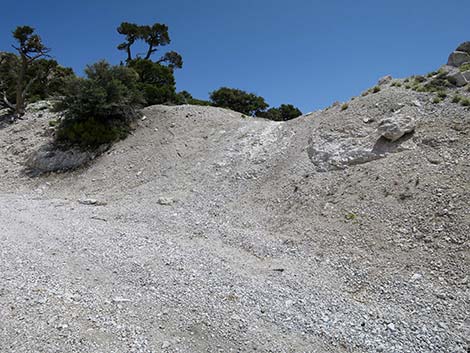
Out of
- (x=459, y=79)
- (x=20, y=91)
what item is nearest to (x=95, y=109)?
(x=20, y=91)

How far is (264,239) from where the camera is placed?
30.9 ft

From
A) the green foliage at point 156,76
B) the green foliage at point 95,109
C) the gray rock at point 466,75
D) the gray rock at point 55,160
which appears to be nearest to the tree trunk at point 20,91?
the green foliage at point 95,109

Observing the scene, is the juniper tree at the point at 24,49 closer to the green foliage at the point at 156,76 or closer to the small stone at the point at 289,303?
the green foliage at the point at 156,76

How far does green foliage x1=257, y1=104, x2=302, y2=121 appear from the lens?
30.6 meters

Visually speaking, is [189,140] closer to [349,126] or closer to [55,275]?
[349,126]

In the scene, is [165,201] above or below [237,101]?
below

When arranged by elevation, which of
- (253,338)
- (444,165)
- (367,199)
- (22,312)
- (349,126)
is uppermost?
(349,126)

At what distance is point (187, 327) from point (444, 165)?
28.1 feet

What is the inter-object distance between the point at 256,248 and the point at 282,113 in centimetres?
2404

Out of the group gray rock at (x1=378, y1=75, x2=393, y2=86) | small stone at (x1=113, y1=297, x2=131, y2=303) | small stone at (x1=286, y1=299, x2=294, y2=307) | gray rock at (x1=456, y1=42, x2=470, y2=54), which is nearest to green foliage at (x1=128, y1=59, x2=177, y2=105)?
gray rock at (x1=378, y1=75, x2=393, y2=86)

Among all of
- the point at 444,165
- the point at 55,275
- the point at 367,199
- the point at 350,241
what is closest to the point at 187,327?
the point at 55,275

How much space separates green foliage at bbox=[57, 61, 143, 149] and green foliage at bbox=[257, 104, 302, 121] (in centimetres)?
1465

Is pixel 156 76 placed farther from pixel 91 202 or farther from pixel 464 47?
pixel 464 47

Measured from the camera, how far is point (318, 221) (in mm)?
→ 9664
